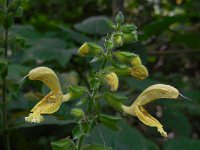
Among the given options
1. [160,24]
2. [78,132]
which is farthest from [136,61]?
[160,24]

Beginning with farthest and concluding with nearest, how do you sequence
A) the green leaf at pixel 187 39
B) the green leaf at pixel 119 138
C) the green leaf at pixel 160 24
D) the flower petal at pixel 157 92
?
the green leaf at pixel 187 39, the green leaf at pixel 160 24, the green leaf at pixel 119 138, the flower petal at pixel 157 92

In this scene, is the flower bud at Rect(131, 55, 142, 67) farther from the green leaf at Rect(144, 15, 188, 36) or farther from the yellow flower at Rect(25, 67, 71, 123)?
the green leaf at Rect(144, 15, 188, 36)

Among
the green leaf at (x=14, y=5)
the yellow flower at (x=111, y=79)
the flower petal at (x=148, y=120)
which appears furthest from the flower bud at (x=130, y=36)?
the green leaf at (x=14, y=5)

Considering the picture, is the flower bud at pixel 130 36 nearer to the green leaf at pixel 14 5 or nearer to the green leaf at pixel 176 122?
the green leaf at pixel 14 5

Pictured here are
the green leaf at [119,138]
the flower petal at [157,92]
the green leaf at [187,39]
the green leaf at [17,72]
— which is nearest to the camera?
the flower petal at [157,92]

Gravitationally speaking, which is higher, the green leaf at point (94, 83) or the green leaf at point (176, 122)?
the green leaf at point (94, 83)

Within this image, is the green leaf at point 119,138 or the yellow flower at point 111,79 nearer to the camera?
the yellow flower at point 111,79

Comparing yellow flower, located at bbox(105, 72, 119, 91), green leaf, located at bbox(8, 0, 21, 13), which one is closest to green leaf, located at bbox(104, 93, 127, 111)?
yellow flower, located at bbox(105, 72, 119, 91)
